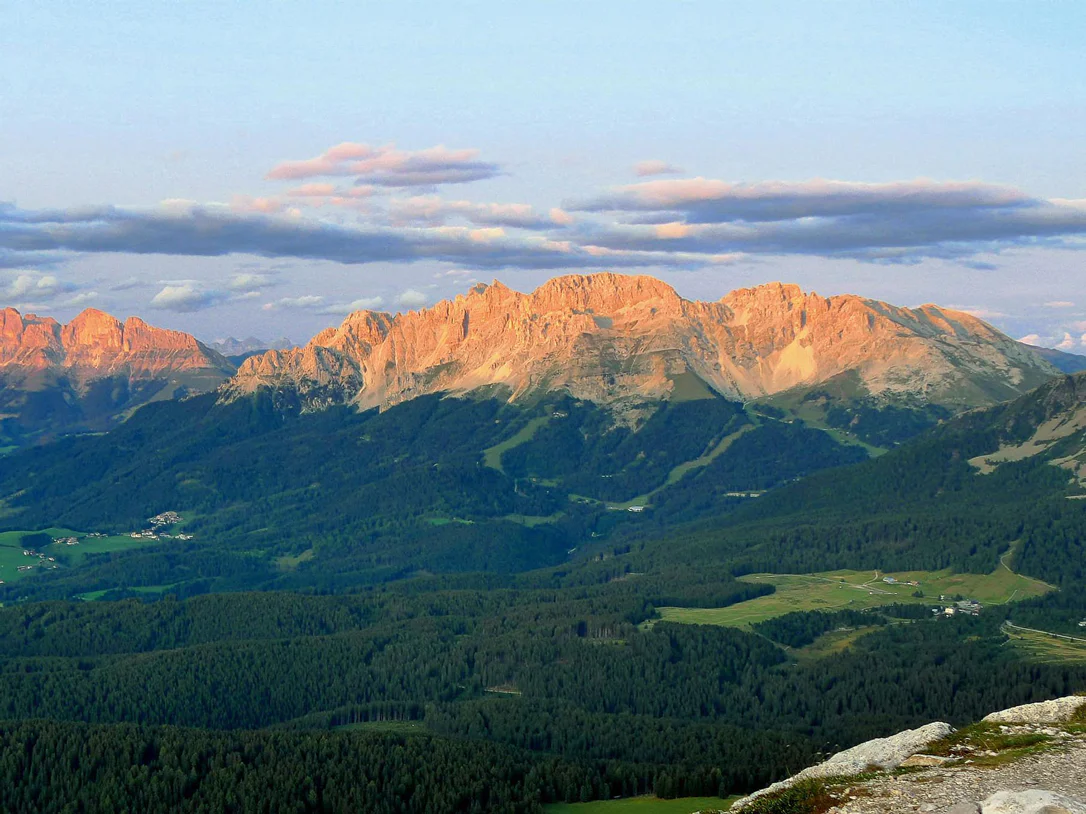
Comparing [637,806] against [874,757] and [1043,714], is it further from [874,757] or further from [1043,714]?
[1043,714]

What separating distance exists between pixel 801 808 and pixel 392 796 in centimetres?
10010

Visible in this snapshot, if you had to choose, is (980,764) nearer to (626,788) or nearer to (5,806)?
(626,788)

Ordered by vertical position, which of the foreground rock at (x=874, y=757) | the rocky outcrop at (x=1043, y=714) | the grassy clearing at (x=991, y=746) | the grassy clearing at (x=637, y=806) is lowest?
the grassy clearing at (x=637, y=806)

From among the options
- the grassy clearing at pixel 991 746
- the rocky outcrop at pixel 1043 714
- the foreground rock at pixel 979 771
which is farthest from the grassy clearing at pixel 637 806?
the grassy clearing at pixel 991 746

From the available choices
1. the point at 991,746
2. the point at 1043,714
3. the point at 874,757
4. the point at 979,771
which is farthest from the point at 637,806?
the point at 979,771

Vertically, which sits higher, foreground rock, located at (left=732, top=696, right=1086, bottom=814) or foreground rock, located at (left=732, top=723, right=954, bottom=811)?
foreground rock, located at (left=732, top=696, right=1086, bottom=814)

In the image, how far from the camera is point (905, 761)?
113438 mm

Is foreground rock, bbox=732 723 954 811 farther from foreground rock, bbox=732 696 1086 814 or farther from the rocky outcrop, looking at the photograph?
the rocky outcrop

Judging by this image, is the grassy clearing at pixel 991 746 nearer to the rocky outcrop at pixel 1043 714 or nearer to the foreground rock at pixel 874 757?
the foreground rock at pixel 874 757

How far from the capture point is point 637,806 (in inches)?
7283

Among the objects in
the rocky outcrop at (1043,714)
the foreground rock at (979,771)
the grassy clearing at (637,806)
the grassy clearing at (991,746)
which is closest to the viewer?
the foreground rock at (979,771)

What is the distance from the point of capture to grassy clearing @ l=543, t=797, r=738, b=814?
178 m

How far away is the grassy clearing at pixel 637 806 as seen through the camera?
178 m

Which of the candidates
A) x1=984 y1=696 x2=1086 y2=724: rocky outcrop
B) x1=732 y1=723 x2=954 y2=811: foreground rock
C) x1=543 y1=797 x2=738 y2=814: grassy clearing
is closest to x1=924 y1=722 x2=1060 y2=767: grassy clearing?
x1=732 y1=723 x2=954 y2=811: foreground rock
